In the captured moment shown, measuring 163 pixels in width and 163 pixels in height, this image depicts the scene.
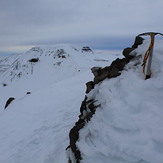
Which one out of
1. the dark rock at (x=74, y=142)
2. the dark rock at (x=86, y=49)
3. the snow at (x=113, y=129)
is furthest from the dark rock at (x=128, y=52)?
the dark rock at (x=86, y=49)

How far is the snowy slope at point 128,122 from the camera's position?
3.03 meters

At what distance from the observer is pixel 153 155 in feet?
9.34

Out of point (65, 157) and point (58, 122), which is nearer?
point (65, 157)

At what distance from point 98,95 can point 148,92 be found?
1.41 metres

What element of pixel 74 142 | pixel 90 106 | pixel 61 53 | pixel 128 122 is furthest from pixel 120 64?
pixel 61 53

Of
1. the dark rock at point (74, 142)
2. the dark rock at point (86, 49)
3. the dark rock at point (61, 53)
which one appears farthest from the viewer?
the dark rock at point (86, 49)

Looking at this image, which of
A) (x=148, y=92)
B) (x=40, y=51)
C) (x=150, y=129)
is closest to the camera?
(x=150, y=129)

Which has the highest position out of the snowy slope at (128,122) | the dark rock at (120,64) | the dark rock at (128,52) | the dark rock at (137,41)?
the dark rock at (137,41)

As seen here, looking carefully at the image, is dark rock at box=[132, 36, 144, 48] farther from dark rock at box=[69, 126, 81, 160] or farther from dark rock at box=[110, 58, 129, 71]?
dark rock at box=[69, 126, 81, 160]

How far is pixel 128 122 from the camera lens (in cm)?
343

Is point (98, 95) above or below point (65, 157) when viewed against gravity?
above

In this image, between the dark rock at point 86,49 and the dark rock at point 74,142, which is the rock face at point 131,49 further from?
the dark rock at point 86,49

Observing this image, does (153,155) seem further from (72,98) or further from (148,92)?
(72,98)

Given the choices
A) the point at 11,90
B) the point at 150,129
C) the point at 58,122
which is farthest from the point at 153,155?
the point at 11,90
